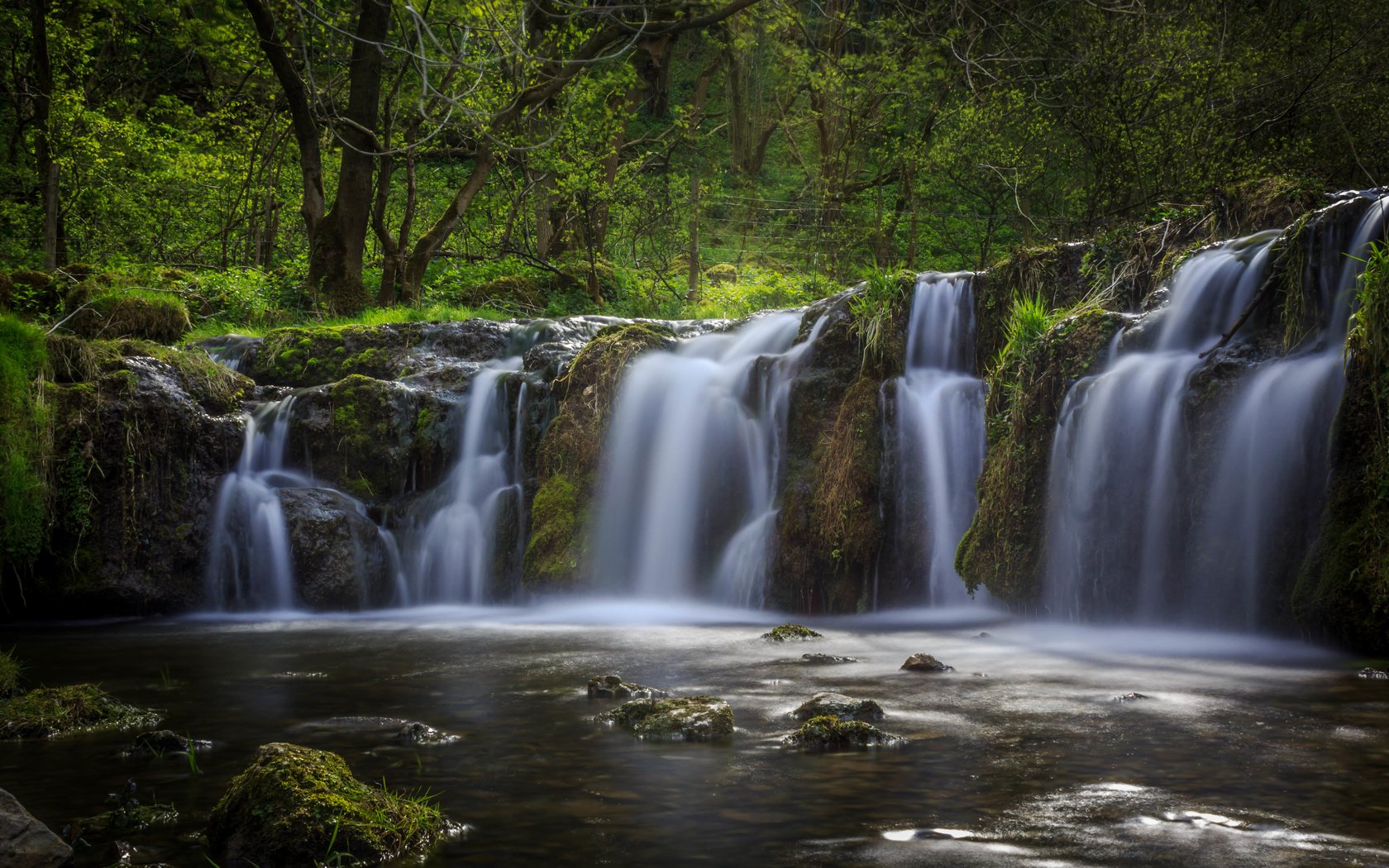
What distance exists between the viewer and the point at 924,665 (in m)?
6.34

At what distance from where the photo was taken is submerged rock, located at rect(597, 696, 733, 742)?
4.72 meters

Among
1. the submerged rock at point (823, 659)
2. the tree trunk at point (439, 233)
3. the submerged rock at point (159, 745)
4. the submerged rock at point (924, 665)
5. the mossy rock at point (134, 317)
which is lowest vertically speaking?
the submerged rock at point (159, 745)

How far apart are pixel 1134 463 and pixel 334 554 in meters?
7.18

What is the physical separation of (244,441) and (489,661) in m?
5.29

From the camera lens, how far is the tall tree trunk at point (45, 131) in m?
16.2

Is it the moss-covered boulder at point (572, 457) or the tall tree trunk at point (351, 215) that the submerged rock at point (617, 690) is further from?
the tall tree trunk at point (351, 215)

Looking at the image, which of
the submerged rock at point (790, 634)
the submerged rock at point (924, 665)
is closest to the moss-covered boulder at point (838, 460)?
the submerged rock at point (790, 634)

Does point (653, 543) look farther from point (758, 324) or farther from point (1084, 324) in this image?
point (1084, 324)

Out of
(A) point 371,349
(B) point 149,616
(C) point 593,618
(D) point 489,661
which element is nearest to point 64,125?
(A) point 371,349

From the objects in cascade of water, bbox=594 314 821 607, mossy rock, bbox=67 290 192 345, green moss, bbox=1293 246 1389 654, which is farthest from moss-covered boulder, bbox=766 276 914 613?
mossy rock, bbox=67 290 192 345

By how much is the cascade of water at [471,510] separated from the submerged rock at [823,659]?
4.90 meters

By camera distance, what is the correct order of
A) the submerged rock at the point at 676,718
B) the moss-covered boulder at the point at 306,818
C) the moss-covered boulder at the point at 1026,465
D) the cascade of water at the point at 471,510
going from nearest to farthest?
the moss-covered boulder at the point at 306,818
the submerged rock at the point at 676,718
the moss-covered boulder at the point at 1026,465
the cascade of water at the point at 471,510

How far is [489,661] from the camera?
23.1 ft

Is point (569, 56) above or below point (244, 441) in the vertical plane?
above
